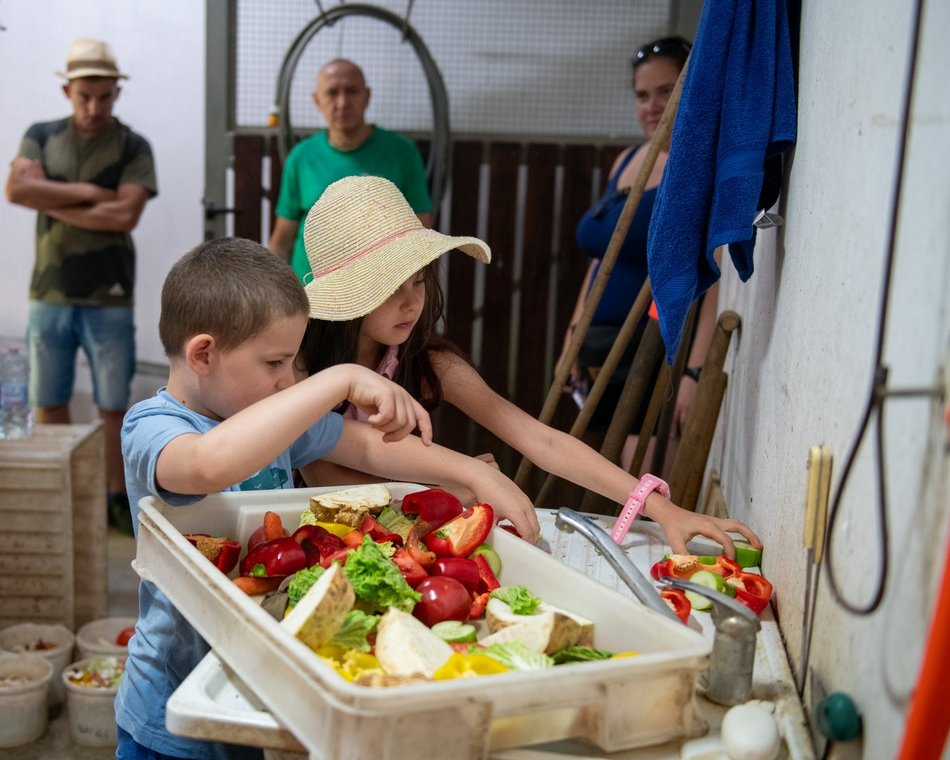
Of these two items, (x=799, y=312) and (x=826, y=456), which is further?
(x=799, y=312)

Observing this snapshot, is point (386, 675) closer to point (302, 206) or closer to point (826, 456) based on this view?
point (826, 456)

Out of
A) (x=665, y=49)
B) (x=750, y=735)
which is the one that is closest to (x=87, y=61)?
(x=665, y=49)

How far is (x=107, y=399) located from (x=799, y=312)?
2.99 m

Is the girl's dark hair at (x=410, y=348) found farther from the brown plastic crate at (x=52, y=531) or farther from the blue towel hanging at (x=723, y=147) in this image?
the brown plastic crate at (x=52, y=531)

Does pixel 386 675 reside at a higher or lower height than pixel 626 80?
lower

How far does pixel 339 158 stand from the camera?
3.29 m

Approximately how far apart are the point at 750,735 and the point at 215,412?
0.76m

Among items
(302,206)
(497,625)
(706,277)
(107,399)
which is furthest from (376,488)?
(107,399)

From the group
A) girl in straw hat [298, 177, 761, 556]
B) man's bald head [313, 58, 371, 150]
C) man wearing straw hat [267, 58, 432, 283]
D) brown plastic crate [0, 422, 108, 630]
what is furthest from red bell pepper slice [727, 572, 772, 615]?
man's bald head [313, 58, 371, 150]

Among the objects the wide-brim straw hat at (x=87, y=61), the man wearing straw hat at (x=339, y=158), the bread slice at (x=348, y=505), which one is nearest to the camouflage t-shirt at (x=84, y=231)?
the wide-brim straw hat at (x=87, y=61)

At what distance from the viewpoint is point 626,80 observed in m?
3.67

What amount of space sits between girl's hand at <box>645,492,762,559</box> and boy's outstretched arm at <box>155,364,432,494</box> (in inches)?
16.7

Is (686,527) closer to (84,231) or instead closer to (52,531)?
(52,531)

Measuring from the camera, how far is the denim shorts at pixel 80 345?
3.64 meters
